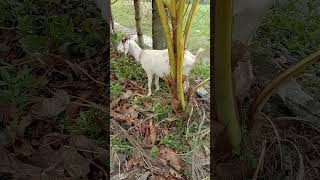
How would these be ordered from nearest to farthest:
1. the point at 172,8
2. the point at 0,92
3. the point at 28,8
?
the point at 172,8, the point at 0,92, the point at 28,8

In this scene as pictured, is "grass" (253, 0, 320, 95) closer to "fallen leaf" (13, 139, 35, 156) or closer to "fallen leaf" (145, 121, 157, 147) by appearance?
"fallen leaf" (145, 121, 157, 147)

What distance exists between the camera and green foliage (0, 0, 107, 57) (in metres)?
1.15

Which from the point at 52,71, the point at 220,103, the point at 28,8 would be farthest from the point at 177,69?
the point at 28,8

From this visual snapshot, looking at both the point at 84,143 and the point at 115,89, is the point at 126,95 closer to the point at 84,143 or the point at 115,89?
the point at 115,89

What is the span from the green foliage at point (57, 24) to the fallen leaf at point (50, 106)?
14 cm

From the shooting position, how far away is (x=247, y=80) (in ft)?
3.54

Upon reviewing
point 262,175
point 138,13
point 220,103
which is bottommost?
point 262,175

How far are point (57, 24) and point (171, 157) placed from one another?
0.48 meters

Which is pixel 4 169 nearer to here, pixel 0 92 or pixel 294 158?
pixel 0 92

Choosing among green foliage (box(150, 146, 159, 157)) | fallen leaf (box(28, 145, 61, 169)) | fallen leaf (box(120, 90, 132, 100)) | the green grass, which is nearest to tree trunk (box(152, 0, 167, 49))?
the green grass

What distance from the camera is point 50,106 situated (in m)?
1.08

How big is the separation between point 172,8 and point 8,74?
17.9 inches

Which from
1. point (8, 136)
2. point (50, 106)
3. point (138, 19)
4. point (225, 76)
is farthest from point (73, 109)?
point (225, 76)

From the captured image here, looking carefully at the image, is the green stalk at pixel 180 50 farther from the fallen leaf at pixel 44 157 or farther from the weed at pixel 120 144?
the fallen leaf at pixel 44 157
